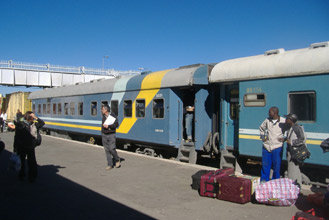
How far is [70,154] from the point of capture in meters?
11.2

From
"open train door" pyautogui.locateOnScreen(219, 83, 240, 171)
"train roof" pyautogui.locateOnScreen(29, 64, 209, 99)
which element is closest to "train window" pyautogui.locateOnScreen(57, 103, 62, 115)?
"train roof" pyautogui.locateOnScreen(29, 64, 209, 99)

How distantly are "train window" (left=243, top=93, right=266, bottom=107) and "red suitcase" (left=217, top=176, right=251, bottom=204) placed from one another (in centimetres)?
265

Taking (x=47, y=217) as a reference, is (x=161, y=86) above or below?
above

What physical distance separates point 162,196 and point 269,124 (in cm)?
269

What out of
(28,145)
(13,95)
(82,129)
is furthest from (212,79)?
(13,95)

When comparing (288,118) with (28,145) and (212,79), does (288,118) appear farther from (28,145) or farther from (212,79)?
(28,145)

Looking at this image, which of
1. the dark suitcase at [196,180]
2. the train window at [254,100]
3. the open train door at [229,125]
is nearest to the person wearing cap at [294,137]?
the train window at [254,100]

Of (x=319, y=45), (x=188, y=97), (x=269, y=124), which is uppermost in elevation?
(x=319, y=45)

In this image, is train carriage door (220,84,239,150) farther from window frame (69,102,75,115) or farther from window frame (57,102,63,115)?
window frame (57,102,63,115)

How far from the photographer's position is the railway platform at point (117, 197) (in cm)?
498

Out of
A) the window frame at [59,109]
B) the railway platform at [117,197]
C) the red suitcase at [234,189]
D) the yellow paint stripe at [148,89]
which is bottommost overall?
the railway platform at [117,197]

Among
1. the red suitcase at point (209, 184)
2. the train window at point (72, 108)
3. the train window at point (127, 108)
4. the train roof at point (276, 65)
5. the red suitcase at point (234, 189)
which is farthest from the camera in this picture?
the train window at point (72, 108)

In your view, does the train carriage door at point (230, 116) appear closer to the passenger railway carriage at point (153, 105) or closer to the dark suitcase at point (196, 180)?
the passenger railway carriage at point (153, 105)

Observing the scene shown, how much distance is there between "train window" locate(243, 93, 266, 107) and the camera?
25.0 feet
